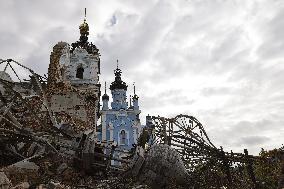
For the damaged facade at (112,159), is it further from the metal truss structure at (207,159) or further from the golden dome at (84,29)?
the golden dome at (84,29)

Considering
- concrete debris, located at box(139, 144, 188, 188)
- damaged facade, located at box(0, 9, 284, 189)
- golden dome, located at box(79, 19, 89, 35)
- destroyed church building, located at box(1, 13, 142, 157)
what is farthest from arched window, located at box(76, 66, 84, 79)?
concrete debris, located at box(139, 144, 188, 188)

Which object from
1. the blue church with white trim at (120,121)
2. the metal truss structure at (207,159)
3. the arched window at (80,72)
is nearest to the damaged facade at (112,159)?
the metal truss structure at (207,159)

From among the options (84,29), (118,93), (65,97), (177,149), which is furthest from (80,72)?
(177,149)

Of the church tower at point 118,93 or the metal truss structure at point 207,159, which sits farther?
the church tower at point 118,93

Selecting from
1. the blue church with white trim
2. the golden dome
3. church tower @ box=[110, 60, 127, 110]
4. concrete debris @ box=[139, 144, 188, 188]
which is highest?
the golden dome

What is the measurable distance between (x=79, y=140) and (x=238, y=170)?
10.2 ft

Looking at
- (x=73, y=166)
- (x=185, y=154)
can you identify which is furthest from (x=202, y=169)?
(x=73, y=166)

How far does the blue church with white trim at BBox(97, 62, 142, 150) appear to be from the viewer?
34625 mm

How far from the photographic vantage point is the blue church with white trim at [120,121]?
34.6 meters

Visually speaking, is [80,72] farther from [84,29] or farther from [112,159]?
[112,159]

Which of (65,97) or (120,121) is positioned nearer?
(65,97)

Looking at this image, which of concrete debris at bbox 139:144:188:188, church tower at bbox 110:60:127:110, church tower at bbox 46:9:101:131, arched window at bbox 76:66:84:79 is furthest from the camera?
church tower at bbox 110:60:127:110

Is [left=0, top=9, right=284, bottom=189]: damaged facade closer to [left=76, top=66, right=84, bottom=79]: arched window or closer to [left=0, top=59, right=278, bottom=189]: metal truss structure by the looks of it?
[left=0, top=59, right=278, bottom=189]: metal truss structure

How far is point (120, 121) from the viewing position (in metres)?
35.7
